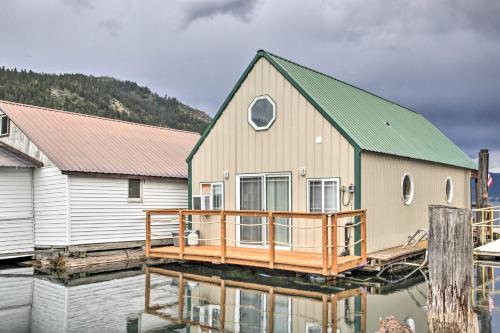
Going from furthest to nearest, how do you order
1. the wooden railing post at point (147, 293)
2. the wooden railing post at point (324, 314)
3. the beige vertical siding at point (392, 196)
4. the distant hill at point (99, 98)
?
1. the distant hill at point (99, 98)
2. the beige vertical siding at point (392, 196)
3. the wooden railing post at point (147, 293)
4. the wooden railing post at point (324, 314)

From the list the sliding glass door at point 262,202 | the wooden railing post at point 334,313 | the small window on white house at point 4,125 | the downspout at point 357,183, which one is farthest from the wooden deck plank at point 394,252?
the small window on white house at point 4,125

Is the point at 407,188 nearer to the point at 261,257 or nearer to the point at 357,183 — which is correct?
the point at 357,183

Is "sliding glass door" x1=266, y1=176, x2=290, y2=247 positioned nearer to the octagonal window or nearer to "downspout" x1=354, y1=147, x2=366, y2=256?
the octagonal window

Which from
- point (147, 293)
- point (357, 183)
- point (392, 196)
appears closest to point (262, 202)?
point (357, 183)

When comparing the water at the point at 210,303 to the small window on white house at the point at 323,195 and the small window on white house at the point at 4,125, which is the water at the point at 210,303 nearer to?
the small window on white house at the point at 323,195

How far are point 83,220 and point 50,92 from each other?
60076 millimetres

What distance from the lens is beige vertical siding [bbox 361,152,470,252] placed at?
45.8 feet

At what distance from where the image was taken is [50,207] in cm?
1727

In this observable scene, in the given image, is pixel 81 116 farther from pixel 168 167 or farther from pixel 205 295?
pixel 205 295

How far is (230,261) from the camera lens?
45.0 feet

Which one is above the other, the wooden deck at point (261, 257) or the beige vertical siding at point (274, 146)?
the beige vertical siding at point (274, 146)

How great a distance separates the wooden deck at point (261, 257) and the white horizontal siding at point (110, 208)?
9.79 ft

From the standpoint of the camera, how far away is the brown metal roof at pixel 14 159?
16.9 m

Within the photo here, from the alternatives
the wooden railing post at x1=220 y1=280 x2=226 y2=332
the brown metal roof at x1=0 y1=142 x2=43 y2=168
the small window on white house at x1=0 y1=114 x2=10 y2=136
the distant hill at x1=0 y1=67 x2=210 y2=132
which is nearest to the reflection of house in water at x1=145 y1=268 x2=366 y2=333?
the wooden railing post at x1=220 y1=280 x2=226 y2=332
